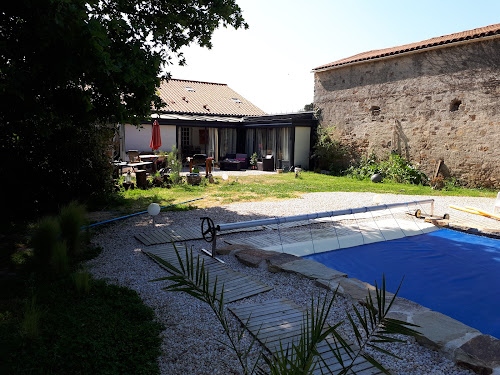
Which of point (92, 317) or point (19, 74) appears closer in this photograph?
point (92, 317)

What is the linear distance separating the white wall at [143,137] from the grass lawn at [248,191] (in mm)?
5606

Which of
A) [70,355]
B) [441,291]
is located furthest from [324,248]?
[70,355]

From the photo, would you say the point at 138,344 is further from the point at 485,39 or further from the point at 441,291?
the point at 485,39

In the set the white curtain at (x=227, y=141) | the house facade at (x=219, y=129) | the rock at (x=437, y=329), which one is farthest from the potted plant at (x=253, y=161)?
the rock at (x=437, y=329)

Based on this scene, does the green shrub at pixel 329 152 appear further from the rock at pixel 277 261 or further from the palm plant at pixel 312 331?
the palm plant at pixel 312 331

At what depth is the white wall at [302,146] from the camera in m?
17.9

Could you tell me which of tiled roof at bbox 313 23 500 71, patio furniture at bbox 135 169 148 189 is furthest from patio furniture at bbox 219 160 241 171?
patio furniture at bbox 135 169 148 189

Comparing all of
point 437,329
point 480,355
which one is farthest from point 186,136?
point 480,355

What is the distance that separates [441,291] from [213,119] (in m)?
16.4

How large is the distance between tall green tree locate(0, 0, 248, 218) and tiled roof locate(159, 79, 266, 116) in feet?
40.2

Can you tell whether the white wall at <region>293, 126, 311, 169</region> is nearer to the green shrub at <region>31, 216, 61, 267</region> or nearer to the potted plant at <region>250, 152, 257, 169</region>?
the potted plant at <region>250, 152, 257, 169</region>

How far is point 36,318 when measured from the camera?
290 cm

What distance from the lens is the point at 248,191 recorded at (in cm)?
1150

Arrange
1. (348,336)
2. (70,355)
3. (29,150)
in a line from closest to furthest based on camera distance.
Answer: (70,355)
(348,336)
(29,150)
